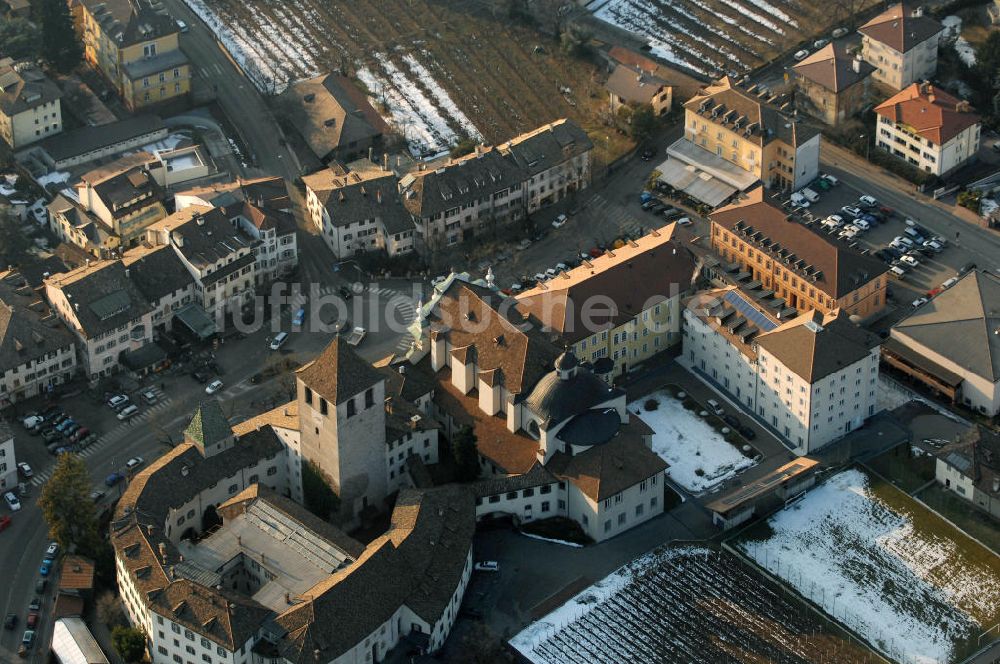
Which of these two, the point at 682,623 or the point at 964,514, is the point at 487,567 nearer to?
the point at 682,623

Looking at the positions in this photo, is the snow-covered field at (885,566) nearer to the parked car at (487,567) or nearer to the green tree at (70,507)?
the parked car at (487,567)

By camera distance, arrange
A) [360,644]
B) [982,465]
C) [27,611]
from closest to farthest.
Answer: [360,644] → [27,611] → [982,465]

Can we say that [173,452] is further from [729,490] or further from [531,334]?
[729,490]

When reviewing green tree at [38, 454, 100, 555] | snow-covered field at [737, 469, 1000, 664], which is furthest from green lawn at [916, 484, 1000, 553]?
green tree at [38, 454, 100, 555]

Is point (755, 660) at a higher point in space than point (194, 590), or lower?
lower

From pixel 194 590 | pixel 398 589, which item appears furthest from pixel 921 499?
pixel 194 590

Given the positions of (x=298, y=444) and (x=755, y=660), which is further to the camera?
(x=298, y=444)

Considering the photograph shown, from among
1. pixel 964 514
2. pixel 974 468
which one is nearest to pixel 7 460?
pixel 964 514
